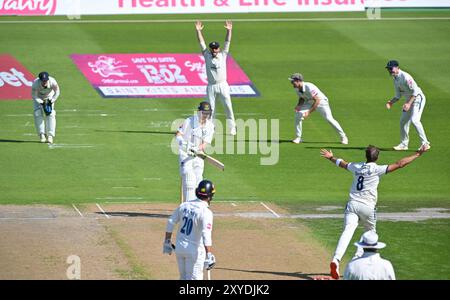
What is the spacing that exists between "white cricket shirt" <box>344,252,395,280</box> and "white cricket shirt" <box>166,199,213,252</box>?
2.54 m

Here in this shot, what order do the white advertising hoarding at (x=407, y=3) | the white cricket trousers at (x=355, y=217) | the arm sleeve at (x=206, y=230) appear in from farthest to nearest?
the white advertising hoarding at (x=407, y=3), the white cricket trousers at (x=355, y=217), the arm sleeve at (x=206, y=230)

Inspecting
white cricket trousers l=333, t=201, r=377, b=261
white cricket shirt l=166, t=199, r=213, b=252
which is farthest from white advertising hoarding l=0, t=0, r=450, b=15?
white cricket shirt l=166, t=199, r=213, b=252

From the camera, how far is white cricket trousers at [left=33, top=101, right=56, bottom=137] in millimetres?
26922

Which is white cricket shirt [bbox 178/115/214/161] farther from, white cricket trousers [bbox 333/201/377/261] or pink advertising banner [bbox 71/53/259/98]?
pink advertising banner [bbox 71/53/259/98]

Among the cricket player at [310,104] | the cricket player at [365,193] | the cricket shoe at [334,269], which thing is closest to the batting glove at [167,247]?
the cricket shoe at [334,269]

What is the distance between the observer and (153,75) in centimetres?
3338

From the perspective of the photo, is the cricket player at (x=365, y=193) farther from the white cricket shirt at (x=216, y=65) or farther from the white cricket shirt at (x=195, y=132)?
the white cricket shirt at (x=216, y=65)

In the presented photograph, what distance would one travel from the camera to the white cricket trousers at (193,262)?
49.2ft

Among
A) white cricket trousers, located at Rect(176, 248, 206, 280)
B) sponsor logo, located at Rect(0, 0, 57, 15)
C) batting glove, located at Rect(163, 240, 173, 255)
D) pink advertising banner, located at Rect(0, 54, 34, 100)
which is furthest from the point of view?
sponsor logo, located at Rect(0, 0, 57, 15)

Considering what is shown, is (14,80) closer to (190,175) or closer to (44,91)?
(44,91)

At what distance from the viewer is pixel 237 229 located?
20391 millimetres

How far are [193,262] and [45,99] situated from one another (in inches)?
499

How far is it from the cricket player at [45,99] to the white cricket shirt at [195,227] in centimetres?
1231
